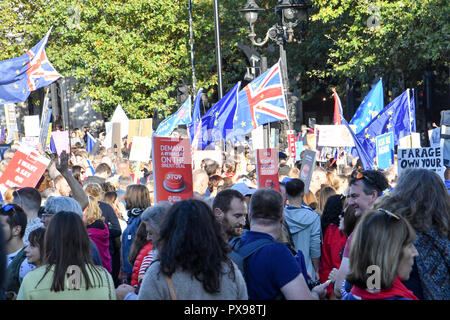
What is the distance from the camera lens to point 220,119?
576 inches

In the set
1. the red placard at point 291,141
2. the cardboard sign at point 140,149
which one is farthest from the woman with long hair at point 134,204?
the red placard at point 291,141

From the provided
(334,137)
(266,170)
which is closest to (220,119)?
(334,137)

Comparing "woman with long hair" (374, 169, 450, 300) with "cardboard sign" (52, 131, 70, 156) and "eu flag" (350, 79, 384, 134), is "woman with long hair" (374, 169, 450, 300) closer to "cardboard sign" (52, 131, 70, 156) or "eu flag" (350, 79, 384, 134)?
"eu flag" (350, 79, 384, 134)

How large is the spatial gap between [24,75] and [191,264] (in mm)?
12701

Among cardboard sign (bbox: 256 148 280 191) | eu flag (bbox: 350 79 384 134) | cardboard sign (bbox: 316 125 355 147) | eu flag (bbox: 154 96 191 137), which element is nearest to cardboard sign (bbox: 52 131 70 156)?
eu flag (bbox: 154 96 191 137)

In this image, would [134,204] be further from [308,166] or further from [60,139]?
[60,139]

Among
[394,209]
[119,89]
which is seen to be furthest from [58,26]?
[394,209]

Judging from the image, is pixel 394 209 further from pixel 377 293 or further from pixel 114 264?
pixel 114 264

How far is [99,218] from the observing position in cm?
688

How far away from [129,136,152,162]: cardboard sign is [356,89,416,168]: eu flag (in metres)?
3.50

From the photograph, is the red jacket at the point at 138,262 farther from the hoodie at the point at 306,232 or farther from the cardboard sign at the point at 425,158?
the cardboard sign at the point at 425,158

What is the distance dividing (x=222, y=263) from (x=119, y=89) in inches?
1024

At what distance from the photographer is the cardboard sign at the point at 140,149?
12.9 metres
